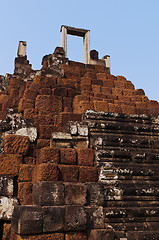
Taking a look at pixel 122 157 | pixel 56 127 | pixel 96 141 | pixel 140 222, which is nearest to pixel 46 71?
pixel 56 127

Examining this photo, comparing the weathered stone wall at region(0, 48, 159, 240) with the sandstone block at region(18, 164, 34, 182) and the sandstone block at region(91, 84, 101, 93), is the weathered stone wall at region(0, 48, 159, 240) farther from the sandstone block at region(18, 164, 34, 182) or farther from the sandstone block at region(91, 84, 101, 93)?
the sandstone block at region(91, 84, 101, 93)

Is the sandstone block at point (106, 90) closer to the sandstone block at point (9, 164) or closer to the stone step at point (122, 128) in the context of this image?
the stone step at point (122, 128)

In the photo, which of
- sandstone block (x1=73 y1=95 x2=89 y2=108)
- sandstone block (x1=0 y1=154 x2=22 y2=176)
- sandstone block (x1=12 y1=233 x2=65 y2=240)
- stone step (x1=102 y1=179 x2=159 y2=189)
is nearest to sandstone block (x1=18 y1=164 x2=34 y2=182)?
sandstone block (x1=0 y1=154 x2=22 y2=176)

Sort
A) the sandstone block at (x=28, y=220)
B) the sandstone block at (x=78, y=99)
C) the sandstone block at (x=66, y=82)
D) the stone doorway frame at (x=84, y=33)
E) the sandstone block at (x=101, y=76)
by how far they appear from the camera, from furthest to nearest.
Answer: the stone doorway frame at (x=84, y=33) < the sandstone block at (x=101, y=76) < the sandstone block at (x=66, y=82) < the sandstone block at (x=78, y=99) < the sandstone block at (x=28, y=220)

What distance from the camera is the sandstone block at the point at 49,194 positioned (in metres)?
4.73

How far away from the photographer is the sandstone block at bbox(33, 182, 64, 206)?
4734mm

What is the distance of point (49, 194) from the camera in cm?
477

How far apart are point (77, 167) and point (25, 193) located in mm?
1208

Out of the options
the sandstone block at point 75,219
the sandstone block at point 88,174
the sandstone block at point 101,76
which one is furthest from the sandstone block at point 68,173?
the sandstone block at point 101,76

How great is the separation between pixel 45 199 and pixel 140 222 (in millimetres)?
2007

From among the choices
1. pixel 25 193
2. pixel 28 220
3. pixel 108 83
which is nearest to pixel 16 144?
pixel 25 193

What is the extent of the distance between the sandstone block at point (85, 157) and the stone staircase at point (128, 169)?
5.9 inches

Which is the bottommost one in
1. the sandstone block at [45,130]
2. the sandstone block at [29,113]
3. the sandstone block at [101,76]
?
the sandstone block at [45,130]

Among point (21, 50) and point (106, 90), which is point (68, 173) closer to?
point (106, 90)
